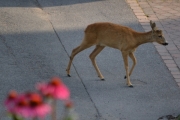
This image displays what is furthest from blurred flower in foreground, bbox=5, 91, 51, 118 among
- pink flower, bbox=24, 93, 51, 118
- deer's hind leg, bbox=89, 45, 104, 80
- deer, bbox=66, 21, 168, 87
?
deer's hind leg, bbox=89, 45, 104, 80

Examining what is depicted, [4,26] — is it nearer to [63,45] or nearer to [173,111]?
[63,45]

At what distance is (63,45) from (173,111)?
122 inches

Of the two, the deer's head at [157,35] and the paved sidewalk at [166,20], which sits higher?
the deer's head at [157,35]

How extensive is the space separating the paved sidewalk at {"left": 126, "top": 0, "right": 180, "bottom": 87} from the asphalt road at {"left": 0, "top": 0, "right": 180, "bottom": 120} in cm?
16

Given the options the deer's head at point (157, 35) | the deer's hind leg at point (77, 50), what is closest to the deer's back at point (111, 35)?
the deer's hind leg at point (77, 50)

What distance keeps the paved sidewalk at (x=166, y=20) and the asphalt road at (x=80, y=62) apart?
0.16 meters

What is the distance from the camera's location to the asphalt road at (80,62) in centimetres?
819

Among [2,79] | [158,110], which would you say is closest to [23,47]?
[2,79]

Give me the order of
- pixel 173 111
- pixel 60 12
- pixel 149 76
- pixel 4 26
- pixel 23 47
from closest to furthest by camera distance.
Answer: pixel 173 111 < pixel 149 76 < pixel 23 47 < pixel 4 26 < pixel 60 12

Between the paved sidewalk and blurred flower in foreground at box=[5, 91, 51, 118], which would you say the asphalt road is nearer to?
the paved sidewalk

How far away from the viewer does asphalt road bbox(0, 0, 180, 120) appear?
26.9 ft

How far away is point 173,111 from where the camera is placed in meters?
8.05

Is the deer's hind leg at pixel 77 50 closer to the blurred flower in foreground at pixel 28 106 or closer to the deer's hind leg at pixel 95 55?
the deer's hind leg at pixel 95 55

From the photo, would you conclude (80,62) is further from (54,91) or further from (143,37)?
(54,91)
